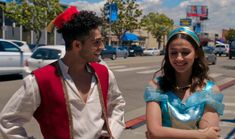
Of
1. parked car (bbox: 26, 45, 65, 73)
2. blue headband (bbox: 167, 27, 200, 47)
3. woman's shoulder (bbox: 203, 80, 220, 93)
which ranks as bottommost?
parked car (bbox: 26, 45, 65, 73)

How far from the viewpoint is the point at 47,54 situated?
1336cm

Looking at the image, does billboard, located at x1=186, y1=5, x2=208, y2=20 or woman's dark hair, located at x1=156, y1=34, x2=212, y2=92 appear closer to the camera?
woman's dark hair, located at x1=156, y1=34, x2=212, y2=92

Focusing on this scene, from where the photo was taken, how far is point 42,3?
3700 cm

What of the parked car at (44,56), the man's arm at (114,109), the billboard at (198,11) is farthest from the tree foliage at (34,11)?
the billboard at (198,11)

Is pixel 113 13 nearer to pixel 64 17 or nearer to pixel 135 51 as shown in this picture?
pixel 135 51

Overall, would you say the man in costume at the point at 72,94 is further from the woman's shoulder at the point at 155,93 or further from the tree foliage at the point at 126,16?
the tree foliage at the point at 126,16

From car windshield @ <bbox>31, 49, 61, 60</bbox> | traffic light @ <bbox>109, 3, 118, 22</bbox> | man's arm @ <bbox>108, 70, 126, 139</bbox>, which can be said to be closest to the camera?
man's arm @ <bbox>108, 70, 126, 139</bbox>

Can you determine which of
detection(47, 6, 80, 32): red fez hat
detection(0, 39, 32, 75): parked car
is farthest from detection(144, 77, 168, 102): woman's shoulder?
detection(0, 39, 32, 75): parked car

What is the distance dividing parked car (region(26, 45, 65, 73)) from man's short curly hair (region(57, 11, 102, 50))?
10.5 metres

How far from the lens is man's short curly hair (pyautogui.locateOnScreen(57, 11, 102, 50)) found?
96.9 inches

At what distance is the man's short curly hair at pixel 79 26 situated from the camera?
2.46 meters

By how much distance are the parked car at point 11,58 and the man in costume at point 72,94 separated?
39.2 ft

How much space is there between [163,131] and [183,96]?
29cm

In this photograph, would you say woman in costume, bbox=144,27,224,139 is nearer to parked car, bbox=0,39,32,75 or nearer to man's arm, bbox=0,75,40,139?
man's arm, bbox=0,75,40,139
